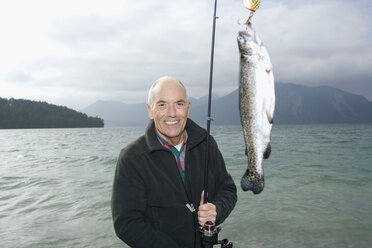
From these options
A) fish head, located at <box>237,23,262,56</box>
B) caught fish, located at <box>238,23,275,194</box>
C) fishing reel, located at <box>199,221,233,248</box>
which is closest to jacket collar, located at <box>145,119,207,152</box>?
fishing reel, located at <box>199,221,233,248</box>

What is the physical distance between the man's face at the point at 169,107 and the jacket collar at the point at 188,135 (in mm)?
118

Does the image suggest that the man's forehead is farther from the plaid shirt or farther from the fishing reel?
the fishing reel

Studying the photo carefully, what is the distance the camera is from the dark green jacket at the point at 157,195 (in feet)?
8.54

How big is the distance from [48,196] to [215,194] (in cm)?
1092

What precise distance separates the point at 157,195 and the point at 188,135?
2.38 feet

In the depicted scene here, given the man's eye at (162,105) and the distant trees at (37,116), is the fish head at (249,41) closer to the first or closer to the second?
the man's eye at (162,105)

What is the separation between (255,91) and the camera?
6.43 ft

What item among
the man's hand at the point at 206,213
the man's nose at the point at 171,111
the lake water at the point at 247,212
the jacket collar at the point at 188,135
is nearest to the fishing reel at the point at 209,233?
the man's hand at the point at 206,213

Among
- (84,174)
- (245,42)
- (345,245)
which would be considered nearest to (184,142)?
(245,42)

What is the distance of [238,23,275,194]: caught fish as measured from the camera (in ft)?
6.28

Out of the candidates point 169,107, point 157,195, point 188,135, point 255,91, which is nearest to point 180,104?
point 169,107

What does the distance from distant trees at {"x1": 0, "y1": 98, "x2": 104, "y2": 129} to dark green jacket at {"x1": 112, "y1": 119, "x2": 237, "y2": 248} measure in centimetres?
17767

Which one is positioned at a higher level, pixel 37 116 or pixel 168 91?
pixel 37 116

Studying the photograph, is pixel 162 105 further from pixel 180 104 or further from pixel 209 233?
pixel 209 233
